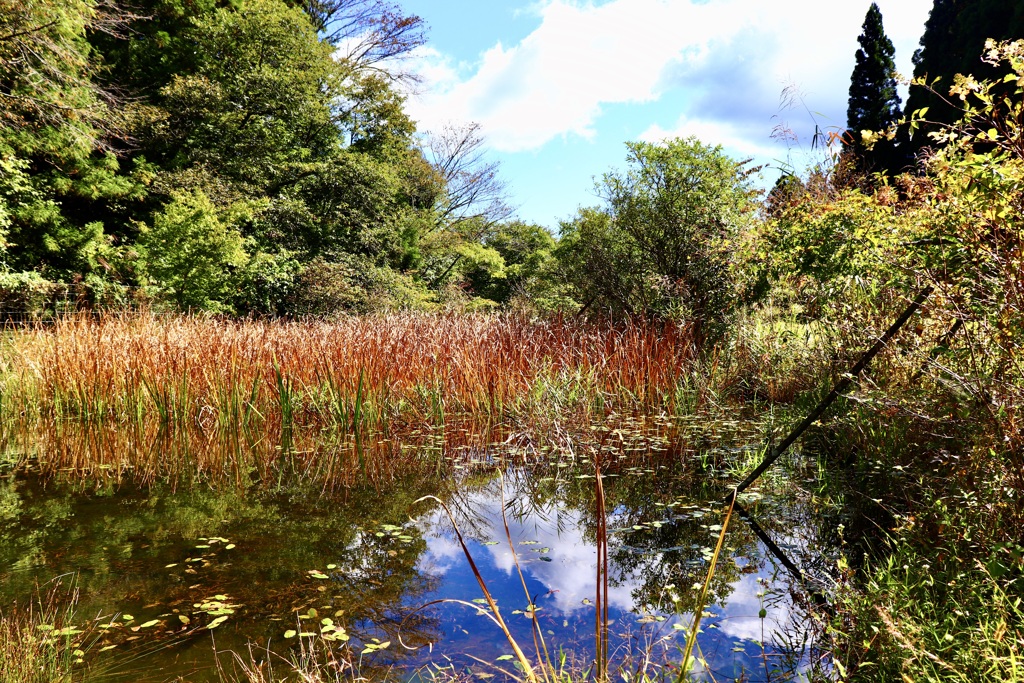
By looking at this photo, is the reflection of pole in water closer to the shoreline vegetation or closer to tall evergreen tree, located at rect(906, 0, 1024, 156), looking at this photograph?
the shoreline vegetation

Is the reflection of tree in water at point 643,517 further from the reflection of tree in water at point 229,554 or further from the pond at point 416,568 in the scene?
the reflection of tree in water at point 229,554

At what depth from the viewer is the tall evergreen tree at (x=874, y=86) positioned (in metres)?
21.1

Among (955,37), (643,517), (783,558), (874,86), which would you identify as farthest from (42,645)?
(955,37)

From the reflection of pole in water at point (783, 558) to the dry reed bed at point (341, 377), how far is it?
210cm

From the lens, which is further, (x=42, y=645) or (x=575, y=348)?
(x=575, y=348)

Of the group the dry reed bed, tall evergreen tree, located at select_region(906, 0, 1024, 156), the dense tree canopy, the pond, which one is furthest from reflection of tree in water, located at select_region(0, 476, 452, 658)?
tall evergreen tree, located at select_region(906, 0, 1024, 156)

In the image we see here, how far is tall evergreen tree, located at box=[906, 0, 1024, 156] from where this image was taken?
1764cm

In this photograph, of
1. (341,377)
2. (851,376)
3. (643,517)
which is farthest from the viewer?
(341,377)

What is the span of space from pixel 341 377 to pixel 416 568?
122 inches

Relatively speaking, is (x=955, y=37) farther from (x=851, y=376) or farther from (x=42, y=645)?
(x=42, y=645)

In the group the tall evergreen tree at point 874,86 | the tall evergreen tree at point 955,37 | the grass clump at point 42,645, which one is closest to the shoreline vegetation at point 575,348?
the grass clump at point 42,645

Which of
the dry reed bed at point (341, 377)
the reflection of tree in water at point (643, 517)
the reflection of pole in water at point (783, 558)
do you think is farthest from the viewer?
the dry reed bed at point (341, 377)

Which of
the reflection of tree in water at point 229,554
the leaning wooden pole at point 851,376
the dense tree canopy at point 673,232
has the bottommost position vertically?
the reflection of tree in water at point 229,554

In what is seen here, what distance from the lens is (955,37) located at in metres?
21.0
